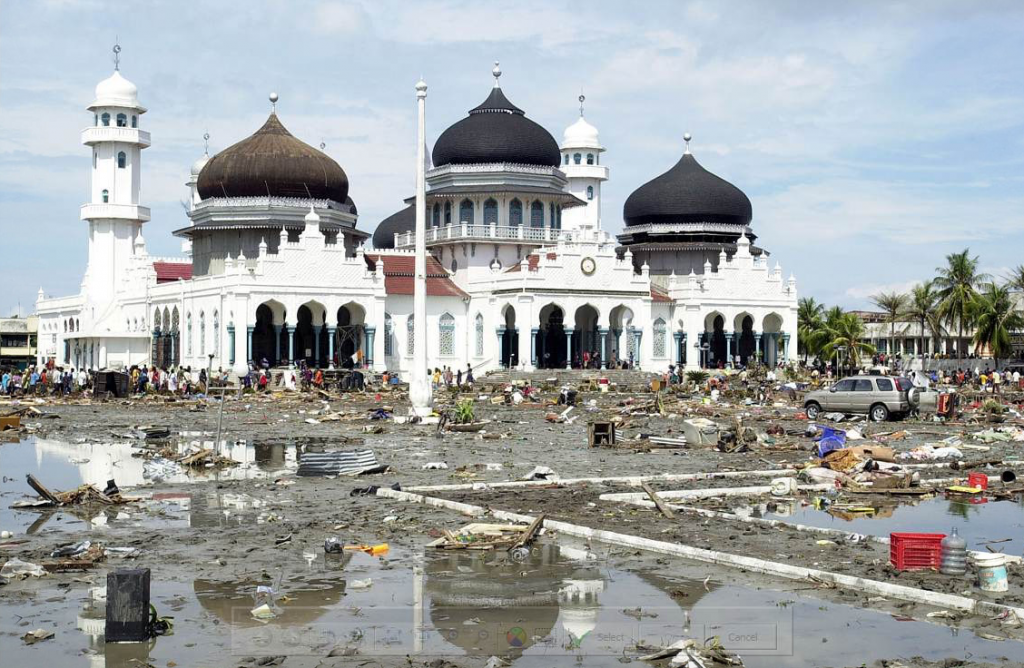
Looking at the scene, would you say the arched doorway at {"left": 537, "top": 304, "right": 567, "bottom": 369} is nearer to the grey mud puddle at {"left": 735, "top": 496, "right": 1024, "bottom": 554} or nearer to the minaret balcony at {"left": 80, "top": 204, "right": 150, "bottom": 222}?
the minaret balcony at {"left": 80, "top": 204, "right": 150, "bottom": 222}

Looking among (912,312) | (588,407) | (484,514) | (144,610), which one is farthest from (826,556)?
(912,312)

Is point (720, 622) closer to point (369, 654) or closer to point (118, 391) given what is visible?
point (369, 654)

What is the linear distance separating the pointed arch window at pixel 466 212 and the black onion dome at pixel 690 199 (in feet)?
34.1

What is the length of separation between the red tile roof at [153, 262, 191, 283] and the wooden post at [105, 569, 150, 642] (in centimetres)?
5638

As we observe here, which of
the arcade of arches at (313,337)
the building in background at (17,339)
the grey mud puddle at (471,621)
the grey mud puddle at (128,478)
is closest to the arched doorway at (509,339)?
the arcade of arches at (313,337)

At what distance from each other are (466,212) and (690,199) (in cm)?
1204

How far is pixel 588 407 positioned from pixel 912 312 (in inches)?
1452

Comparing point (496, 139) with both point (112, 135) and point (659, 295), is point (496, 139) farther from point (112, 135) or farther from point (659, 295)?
point (112, 135)

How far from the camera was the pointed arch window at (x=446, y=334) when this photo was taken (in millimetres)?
57812

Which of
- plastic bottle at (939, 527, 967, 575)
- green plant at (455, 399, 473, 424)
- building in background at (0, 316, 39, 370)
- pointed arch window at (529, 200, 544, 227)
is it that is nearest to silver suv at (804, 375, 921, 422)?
green plant at (455, 399, 473, 424)

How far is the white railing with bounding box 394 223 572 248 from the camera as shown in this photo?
2346 inches

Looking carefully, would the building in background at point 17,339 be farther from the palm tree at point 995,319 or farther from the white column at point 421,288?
the white column at point 421,288

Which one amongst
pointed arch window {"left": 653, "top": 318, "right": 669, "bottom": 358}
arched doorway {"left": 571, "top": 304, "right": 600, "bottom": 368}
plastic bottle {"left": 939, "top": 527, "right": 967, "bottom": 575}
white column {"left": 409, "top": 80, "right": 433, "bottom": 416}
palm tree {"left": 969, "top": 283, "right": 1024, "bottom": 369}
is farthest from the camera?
palm tree {"left": 969, "top": 283, "right": 1024, "bottom": 369}

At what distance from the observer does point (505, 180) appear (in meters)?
60.0
